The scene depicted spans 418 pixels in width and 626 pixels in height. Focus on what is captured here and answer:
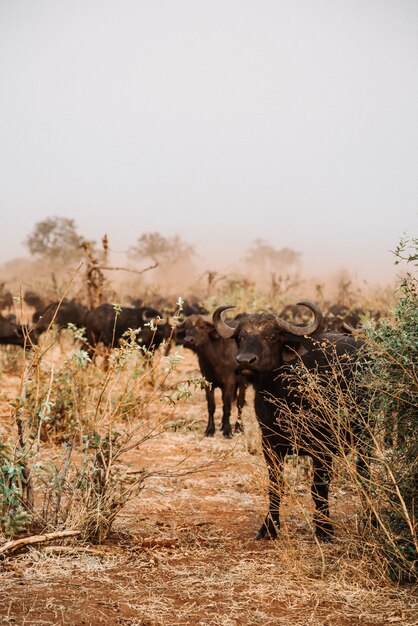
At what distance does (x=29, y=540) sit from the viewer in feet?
14.3

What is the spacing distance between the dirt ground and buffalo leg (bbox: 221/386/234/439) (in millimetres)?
3844

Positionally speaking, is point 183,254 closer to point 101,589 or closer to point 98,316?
point 98,316

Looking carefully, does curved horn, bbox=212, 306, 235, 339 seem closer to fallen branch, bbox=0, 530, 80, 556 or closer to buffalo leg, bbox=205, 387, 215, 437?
fallen branch, bbox=0, 530, 80, 556

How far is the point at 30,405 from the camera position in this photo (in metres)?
7.21

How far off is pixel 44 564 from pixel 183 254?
73.6 m

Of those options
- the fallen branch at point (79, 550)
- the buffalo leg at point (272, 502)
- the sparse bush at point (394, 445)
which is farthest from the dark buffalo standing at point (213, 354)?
the sparse bush at point (394, 445)

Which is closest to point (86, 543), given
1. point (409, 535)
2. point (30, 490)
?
point (30, 490)

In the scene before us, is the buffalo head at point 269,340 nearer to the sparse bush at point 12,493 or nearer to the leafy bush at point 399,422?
the leafy bush at point 399,422

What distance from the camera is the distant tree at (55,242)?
64875 mm

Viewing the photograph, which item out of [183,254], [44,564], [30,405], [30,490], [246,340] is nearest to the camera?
[44,564]

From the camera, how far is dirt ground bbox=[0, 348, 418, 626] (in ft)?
12.0

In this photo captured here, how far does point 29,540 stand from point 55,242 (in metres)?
62.8

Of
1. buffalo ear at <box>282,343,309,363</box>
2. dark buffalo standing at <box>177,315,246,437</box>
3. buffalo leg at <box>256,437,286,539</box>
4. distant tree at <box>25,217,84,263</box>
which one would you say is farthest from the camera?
distant tree at <box>25,217,84,263</box>

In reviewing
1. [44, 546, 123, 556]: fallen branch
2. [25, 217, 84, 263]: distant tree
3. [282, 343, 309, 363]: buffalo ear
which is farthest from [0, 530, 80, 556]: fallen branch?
[25, 217, 84, 263]: distant tree
